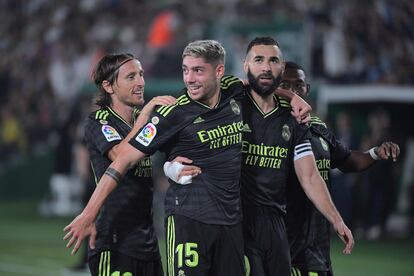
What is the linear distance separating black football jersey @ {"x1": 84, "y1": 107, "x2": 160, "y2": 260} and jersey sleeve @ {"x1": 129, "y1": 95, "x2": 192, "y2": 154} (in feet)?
1.02

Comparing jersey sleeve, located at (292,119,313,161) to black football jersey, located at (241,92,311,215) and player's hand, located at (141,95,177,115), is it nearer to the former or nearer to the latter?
black football jersey, located at (241,92,311,215)

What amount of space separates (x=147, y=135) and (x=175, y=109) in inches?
10.1

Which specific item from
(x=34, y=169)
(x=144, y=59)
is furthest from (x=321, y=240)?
(x=34, y=169)

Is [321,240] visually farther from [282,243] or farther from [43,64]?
[43,64]

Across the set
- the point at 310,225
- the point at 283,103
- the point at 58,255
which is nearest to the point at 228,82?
the point at 283,103

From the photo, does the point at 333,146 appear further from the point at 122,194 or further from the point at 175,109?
the point at 122,194

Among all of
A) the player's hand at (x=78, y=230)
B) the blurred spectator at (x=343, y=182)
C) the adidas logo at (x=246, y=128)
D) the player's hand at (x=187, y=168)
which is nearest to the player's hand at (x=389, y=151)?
the adidas logo at (x=246, y=128)

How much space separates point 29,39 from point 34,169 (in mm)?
4520

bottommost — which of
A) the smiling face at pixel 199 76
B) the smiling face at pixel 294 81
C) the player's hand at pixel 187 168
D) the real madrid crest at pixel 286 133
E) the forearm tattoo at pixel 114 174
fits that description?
the forearm tattoo at pixel 114 174

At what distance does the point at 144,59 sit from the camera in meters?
22.2

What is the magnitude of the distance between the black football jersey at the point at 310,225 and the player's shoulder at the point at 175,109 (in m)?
1.07

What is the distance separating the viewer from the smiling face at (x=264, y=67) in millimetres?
6328

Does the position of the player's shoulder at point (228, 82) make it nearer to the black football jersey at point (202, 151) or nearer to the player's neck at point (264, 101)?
the player's neck at point (264, 101)

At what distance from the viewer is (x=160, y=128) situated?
6.05 m
